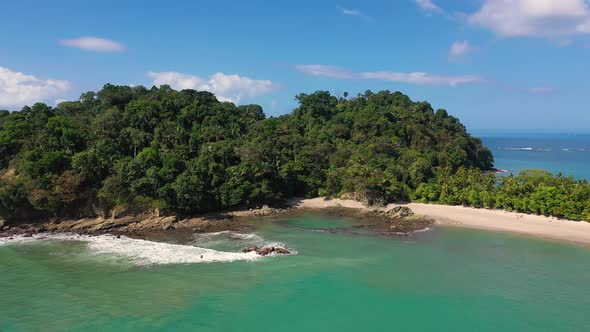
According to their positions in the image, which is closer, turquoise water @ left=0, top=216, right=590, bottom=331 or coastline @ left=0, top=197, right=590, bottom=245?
turquoise water @ left=0, top=216, right=590, bottom=331

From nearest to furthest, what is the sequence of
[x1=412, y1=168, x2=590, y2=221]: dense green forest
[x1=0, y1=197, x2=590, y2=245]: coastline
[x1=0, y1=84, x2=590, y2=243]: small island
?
1. [x1=0, y1=197, x2=590, y2=245]: coastline
2. [x1=412, y1=168, x2=590, y2=221]: dense green forest
3. [x1=0, y1=84, x2=590, y2=243]: small island

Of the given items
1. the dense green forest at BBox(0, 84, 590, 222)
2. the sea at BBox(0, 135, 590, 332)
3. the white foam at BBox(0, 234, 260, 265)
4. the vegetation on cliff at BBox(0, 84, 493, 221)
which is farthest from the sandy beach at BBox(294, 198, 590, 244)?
the white foam at BBox(0, 234, 260, 265)

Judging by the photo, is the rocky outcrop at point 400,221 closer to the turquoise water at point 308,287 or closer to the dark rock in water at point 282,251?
the turquoise water at point 308,287

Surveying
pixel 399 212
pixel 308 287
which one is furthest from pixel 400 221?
pixel 308 287

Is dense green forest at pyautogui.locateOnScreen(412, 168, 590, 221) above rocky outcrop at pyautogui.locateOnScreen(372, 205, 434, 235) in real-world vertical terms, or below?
above

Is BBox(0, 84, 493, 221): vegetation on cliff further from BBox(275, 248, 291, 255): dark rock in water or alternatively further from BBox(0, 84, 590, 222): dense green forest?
BBox(275, 248, 291, 255): dark rock in water

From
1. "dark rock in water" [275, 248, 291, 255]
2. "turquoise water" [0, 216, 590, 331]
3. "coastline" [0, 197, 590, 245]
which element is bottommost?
"turquoise water" [0, 216, 590, 331]

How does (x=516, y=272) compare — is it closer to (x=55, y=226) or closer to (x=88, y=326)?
(x=88, y=326)
